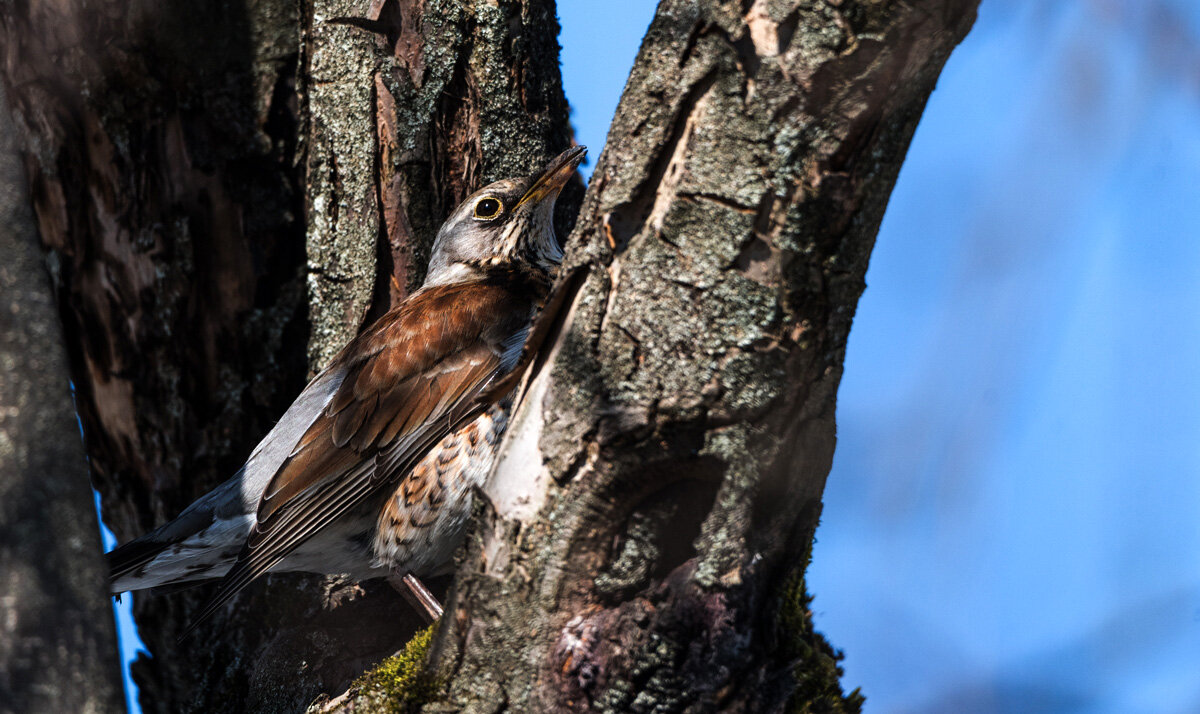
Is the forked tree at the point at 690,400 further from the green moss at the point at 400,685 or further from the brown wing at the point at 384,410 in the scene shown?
the brown wing at the point at 384,410

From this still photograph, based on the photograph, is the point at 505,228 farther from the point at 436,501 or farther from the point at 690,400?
the point at 690,400

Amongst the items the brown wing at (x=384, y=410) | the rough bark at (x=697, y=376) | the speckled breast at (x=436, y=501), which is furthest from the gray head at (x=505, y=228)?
the rough bark at (x=697, y=376)

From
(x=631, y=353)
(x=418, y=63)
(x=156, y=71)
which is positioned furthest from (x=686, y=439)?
(x=156, y=71)

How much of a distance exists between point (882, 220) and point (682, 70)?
0.53m

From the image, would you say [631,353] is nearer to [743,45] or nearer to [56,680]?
[743,45]

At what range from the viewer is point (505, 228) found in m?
4.71

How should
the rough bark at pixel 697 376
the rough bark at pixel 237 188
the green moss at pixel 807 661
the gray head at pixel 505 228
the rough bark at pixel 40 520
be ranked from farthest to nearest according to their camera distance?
1. the gray head at pixel 505 228
2. the rough bark at pixel 237 188
3. the green moss at pixel 807 661
4. the rough bark at pixel 697 376
5. the rough bark at pixel 40 520

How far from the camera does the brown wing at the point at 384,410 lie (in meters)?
3.67

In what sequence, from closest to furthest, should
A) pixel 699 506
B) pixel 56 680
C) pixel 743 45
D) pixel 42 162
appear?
pixel 56 680 < pixel 743 45 < pixel 699 506 < pixel 42 162

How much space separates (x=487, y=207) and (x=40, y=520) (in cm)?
280

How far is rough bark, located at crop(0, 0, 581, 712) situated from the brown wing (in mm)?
172

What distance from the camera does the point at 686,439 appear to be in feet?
7.15

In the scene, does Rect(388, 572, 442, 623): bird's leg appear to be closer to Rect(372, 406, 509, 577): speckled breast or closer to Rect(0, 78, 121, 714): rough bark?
Rect(372, 406, 509, 577): speckled breast

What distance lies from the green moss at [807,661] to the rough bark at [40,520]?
146 cm
